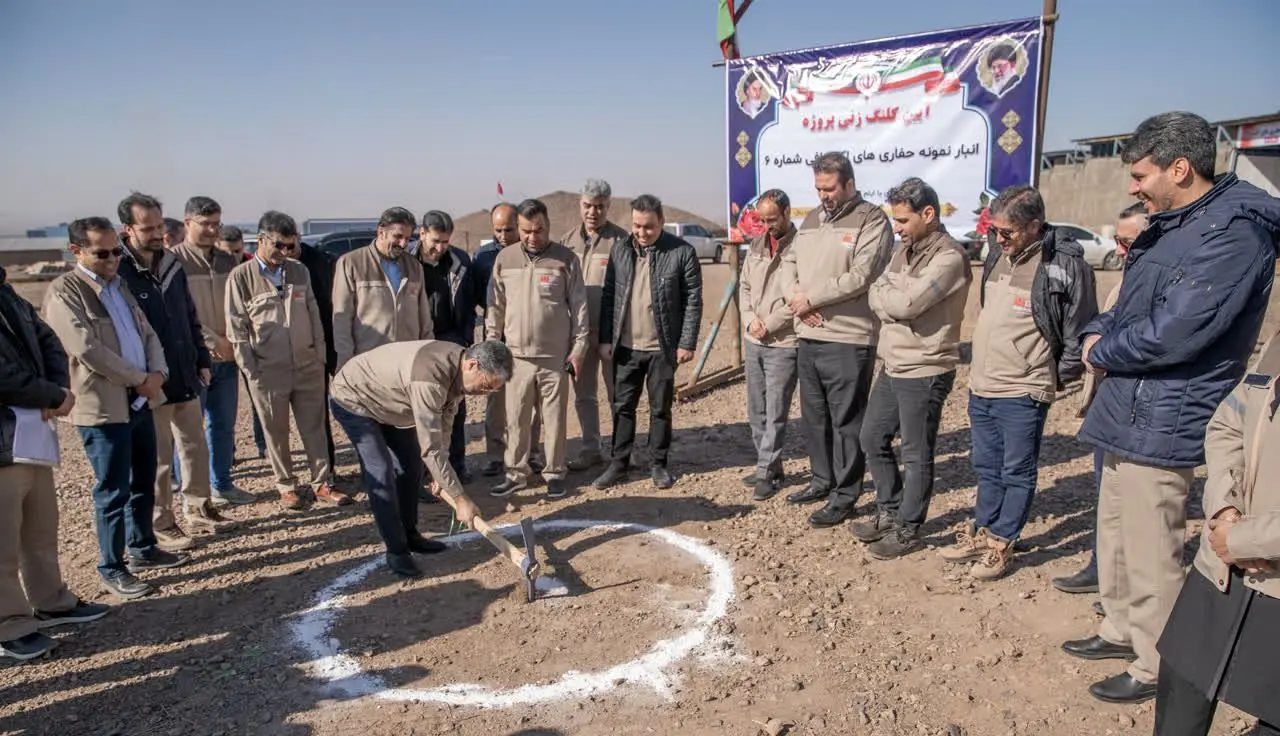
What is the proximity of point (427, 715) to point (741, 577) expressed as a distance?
1.88 meters

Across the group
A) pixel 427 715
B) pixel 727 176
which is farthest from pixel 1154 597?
pixel 727 176

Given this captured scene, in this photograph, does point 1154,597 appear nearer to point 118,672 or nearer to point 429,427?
point 429,427

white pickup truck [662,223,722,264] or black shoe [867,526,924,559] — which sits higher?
white pickup truck [662,223,722,264]

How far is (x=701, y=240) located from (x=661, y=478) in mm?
24040

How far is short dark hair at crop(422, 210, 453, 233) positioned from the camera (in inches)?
224

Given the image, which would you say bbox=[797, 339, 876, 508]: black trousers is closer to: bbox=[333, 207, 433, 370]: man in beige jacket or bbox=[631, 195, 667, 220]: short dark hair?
bbox=[631, 195, 667, 220]: short dark hair

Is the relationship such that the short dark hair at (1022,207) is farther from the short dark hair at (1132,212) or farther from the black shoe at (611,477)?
the black shoe at (611,477)

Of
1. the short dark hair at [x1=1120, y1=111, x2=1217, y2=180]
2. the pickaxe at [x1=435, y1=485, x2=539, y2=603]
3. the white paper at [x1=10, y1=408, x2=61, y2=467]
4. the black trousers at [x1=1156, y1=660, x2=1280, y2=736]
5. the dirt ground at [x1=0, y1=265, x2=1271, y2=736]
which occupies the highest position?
the short dark hair at [x1=1120, y1=111, x2=1217, y2=180]

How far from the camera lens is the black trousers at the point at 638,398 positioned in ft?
19.0

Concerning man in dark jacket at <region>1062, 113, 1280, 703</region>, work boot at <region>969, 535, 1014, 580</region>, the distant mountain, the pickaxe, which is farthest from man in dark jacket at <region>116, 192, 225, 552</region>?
the distant mountain

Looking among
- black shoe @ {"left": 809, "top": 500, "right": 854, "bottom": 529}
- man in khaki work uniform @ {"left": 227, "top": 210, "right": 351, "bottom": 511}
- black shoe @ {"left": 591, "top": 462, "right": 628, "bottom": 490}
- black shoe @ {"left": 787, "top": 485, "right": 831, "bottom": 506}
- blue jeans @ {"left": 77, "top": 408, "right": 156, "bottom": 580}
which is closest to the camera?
blue jeans @ {"left": 77, "top": 408, "right": 156, "bottom": 580}

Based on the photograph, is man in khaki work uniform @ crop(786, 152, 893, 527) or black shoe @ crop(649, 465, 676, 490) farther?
black shoe @ crop(649, 465, 676, 490)

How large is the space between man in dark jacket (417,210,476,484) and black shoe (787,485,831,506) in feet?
8.14

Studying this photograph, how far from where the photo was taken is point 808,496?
540 cm
